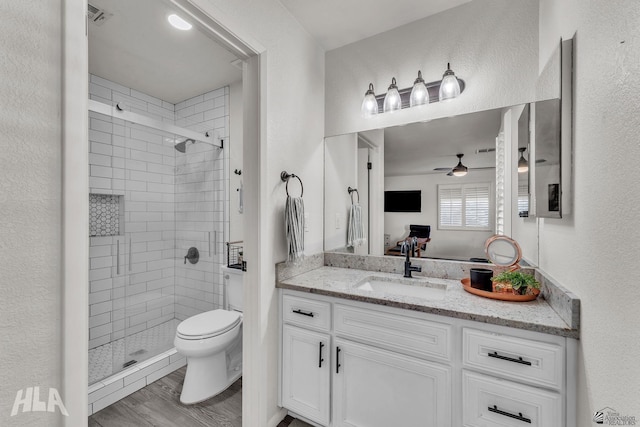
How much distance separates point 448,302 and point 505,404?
0.41 m

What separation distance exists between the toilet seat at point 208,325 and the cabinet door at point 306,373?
1.96 feet

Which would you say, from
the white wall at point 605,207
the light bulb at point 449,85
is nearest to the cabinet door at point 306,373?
the white wall at point 605,207

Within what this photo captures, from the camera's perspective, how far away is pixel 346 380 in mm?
1391

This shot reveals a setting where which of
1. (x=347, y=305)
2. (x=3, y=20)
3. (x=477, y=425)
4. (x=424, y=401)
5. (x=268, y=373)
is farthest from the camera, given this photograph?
(x=268, y=373)

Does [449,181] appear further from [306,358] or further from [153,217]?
[153,217]

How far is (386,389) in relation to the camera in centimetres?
129

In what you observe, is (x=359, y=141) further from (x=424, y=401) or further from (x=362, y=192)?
(x=424, y=401)

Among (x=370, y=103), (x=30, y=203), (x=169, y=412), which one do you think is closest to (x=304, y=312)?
(x=169, y=412)

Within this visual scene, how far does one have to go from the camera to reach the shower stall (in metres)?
2.38

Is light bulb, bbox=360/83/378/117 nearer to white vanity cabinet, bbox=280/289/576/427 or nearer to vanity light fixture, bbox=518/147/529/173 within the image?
vanity light fixture, bbox=518/147/529/173

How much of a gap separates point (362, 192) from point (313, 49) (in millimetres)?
1124

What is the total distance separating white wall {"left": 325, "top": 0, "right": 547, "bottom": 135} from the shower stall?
1288 millimetres

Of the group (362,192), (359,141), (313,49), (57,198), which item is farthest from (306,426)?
(313,49)

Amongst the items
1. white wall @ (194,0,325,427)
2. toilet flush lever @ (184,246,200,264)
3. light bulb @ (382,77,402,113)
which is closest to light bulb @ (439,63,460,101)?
light bulb @ (382,77,402,113)
